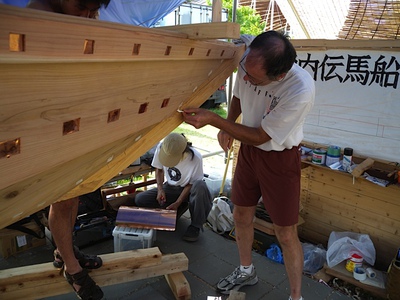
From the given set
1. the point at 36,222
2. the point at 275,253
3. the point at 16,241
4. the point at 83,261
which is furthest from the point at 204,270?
the point at 16,241

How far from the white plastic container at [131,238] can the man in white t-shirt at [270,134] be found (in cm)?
79

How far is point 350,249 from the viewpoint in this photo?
2.96 m

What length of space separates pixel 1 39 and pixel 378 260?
333cm

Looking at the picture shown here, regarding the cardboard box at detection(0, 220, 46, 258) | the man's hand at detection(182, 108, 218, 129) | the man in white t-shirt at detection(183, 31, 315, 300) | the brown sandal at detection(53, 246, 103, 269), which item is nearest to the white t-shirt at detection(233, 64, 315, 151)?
the man in white t-shirt at detection(183, 31, 315, 300)

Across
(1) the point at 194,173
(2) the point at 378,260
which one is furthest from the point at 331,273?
(1) the point at 194,173

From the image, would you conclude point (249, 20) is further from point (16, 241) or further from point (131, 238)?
point (16, 241)

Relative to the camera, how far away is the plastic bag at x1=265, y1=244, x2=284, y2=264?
310 centimetres

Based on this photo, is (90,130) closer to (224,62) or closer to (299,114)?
(224,62)

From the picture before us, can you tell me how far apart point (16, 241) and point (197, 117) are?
2.33 metres

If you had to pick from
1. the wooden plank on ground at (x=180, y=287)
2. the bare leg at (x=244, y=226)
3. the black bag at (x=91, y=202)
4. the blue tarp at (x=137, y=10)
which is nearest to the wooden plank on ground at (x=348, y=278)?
the bare leg at (x=244, y=226)

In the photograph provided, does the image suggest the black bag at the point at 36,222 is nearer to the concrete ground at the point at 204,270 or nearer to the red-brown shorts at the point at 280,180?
the concrete ground at the point at 204,270

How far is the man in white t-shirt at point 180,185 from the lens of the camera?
10.8 ft

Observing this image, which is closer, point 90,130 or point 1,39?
point 1,39

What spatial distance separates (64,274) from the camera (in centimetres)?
229
